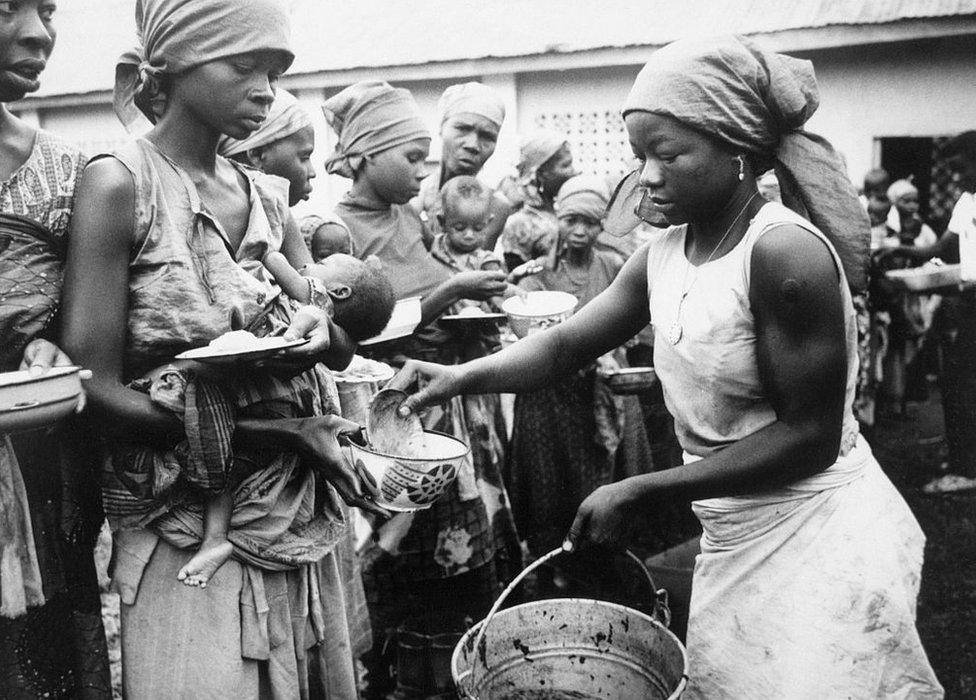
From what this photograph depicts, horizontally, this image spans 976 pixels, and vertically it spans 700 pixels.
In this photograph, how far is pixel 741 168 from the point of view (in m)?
2.19

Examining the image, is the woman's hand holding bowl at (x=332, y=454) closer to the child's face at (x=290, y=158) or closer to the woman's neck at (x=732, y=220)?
the woman's neck at (x=732, y=220)

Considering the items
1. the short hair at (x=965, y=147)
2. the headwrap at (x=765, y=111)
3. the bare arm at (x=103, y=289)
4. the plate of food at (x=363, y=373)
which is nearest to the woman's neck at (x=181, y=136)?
the bare arm at (x=103, y=289)

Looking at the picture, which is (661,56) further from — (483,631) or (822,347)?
(483,631)

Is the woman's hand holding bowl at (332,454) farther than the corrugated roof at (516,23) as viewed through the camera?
No

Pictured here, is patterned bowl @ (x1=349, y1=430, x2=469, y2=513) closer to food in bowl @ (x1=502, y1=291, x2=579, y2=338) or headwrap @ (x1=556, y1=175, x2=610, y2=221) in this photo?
food in bowl @ (x1=502, y1=291, x2=579, y2=338)

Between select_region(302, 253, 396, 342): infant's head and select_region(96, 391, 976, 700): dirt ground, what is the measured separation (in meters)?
1.47

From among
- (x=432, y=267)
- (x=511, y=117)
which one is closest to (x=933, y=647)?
(x=432, y=267)

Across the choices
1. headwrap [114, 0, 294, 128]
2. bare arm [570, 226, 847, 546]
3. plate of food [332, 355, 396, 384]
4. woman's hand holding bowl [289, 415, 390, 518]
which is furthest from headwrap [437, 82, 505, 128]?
bare arm [570, 226, 847, 546]

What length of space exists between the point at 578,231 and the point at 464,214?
1021mm

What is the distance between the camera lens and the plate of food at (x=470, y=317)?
425 cm

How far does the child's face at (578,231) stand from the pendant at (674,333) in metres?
3.31

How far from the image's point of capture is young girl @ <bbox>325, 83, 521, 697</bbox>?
410cm

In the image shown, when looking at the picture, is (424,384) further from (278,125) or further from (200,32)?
(278,125)

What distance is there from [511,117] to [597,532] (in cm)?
913
